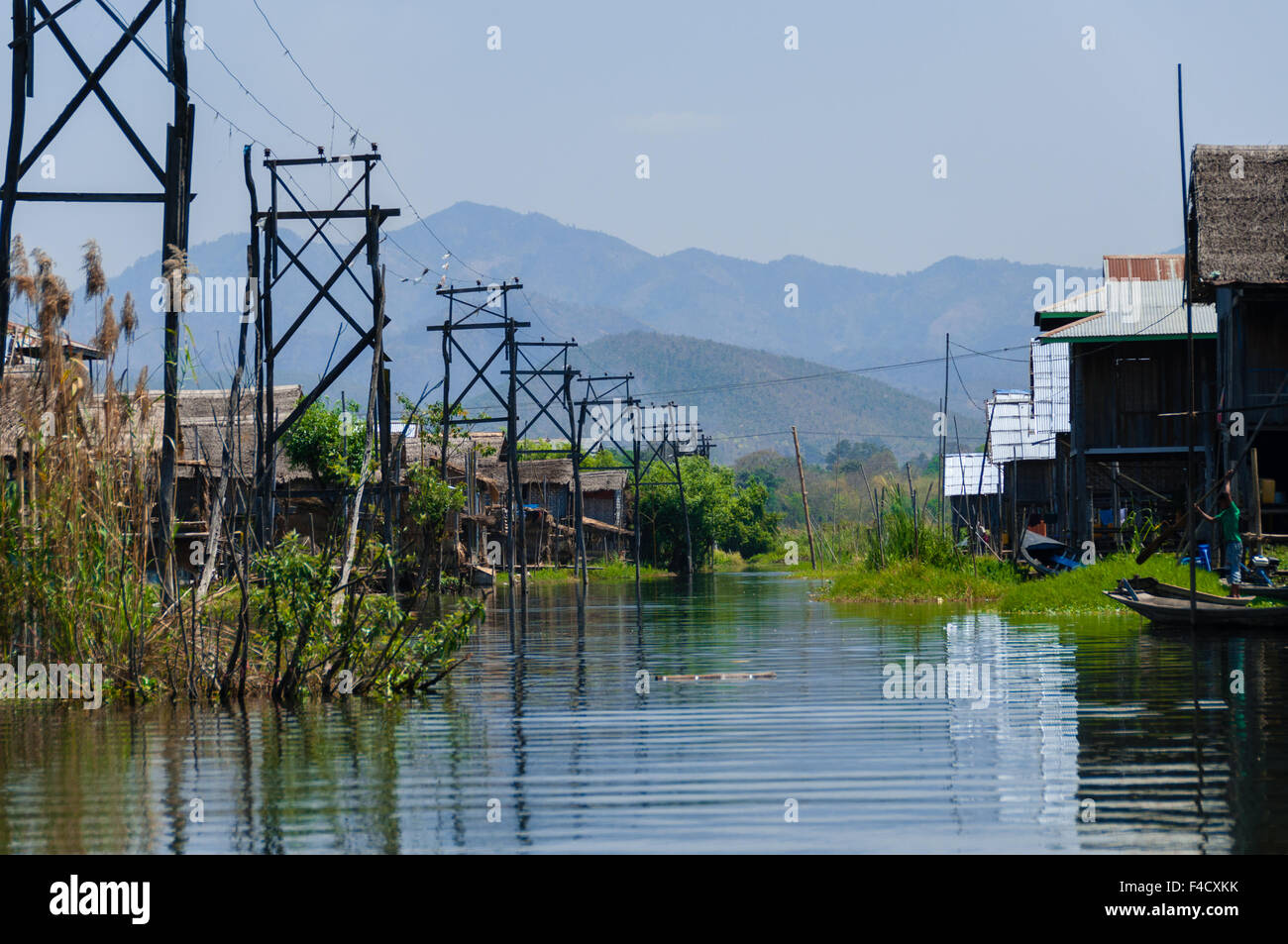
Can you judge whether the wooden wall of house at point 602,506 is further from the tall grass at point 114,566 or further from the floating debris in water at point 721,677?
the tall grass at point 114,566

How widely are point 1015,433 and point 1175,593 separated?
26776mm

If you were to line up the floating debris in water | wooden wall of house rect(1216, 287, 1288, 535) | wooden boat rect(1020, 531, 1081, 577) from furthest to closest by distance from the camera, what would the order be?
wooden boat rect(1020, 531, 1081, 577) < wooden wall of house rect(1216, 287, 1288, 535) < the floating debris in water

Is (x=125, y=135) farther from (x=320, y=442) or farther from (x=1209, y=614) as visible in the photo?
(x=320, y=442)

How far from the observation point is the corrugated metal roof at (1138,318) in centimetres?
3166

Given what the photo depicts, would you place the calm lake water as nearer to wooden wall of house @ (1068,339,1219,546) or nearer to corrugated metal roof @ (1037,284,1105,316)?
wooden wall of house @ (1068,339,1219,546)

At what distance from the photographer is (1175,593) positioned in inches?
843

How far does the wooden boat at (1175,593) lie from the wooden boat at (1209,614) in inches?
4.6

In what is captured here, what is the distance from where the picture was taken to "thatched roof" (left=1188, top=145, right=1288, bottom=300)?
25312 millimetres

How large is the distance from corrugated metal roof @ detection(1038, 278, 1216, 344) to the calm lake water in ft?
52.3

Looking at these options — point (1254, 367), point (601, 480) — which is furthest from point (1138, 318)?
point (601, 480)

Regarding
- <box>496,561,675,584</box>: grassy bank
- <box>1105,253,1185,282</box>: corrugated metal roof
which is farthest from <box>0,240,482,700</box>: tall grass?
<box>496,561,675,584</box>: grassy bank

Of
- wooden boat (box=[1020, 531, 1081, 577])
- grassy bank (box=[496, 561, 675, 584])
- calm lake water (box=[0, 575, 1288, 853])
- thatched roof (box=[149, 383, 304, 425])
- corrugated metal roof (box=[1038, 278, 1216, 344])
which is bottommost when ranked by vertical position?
grassy bank (box=[496, 561, 675, 584])
